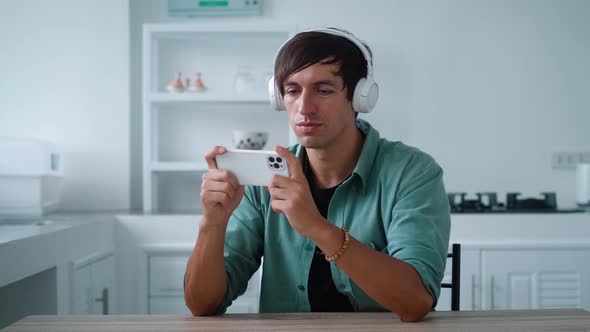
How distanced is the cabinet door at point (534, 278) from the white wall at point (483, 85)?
0.57 metres

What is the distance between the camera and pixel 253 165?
0.98 metres

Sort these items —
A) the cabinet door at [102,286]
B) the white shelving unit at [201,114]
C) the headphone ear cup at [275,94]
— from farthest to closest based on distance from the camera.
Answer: the white shelving unit at [201,114]
the cabinet door at [102,286]
the headphone ear cup at [275,94]

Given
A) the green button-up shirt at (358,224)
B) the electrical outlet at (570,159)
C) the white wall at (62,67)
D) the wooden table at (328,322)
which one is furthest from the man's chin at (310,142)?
the electrical outlet at (570,159)

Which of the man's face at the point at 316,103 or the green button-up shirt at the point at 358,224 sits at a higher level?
the man's face at the point at 316,103

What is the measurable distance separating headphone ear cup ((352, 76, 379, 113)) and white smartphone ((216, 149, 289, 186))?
1.03ft

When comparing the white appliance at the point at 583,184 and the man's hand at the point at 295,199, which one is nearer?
the man's hand at the point at 295,199

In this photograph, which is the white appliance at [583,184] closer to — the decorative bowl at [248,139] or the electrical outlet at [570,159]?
the electrical outlet at [570,159]

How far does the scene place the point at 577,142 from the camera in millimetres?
2775

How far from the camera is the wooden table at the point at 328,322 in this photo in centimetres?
89

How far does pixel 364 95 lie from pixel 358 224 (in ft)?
0.92

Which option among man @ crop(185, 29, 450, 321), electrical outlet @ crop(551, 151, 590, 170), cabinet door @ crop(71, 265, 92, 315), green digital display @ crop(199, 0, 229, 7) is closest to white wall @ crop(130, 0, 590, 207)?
electrical outlet @ crop(551, 151, 590, 170)

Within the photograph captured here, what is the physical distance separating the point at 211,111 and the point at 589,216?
5.87 feet

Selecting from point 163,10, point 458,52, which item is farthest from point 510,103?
point 163,10

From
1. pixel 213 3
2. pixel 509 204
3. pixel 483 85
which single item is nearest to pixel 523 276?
pixel 509 204
